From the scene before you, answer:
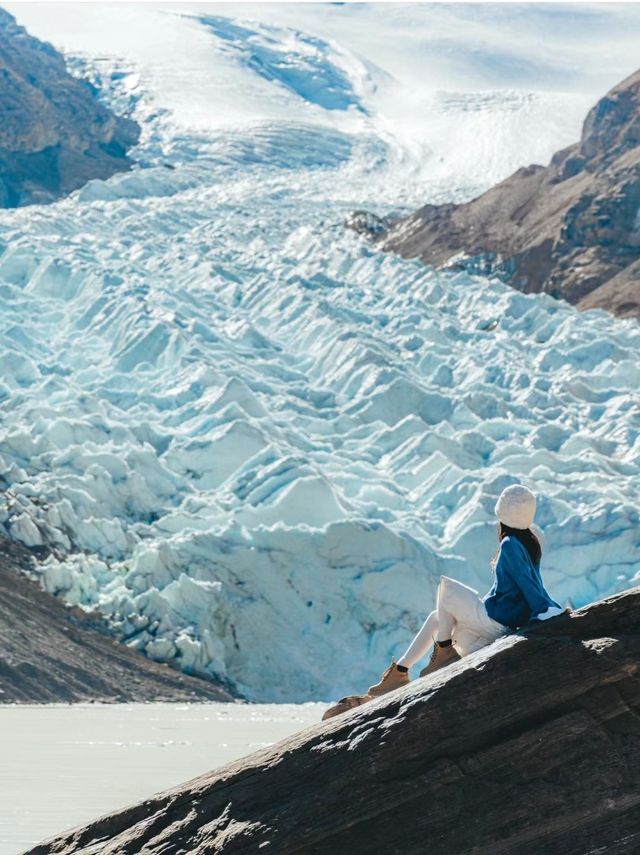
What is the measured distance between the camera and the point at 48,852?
17.5ft

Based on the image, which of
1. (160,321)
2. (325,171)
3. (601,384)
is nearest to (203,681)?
(160,321)

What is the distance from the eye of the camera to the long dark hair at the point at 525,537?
5105 millimetres

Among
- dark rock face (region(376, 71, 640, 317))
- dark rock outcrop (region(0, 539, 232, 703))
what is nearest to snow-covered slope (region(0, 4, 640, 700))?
dark rock outcrop (region(0, 539, 232, 703))

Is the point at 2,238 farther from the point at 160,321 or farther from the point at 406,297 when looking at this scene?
the point at 406,297

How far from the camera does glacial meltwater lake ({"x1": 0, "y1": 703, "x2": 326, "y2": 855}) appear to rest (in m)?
8.30

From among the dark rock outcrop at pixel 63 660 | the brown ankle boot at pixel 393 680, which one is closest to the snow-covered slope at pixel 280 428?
the dark rock outcrop at pixel 63 660

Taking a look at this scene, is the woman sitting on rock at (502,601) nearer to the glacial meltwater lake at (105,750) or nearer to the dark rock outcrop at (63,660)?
the glacial meltwater lake at (105,750)

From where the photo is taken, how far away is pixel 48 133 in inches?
2136

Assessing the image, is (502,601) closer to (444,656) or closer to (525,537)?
(525,537)

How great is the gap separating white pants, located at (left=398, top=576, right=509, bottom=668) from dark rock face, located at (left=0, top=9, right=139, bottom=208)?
150ft

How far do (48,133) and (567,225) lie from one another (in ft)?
68.6

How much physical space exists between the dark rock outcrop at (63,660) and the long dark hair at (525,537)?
13833mm

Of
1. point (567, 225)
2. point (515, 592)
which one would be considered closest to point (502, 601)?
point (515, 592)

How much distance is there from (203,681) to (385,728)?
55.2 feet
